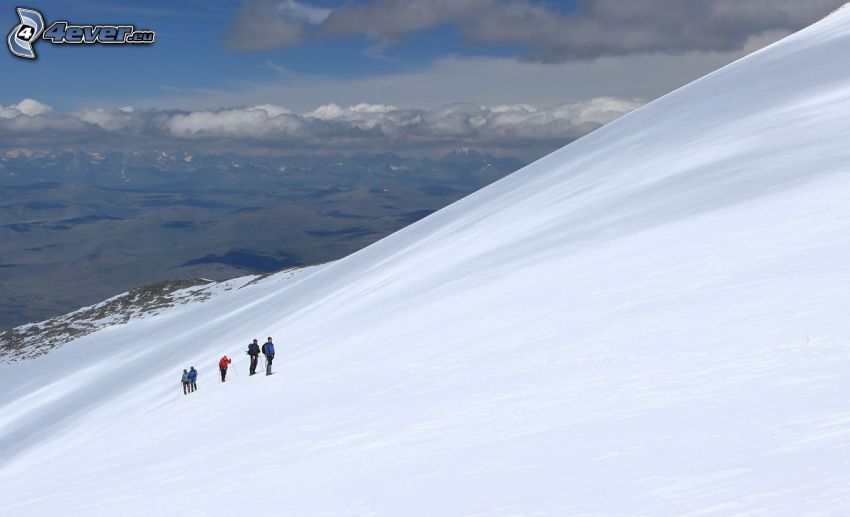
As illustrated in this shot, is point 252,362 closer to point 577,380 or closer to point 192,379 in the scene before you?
point 192,379

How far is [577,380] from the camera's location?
38.9 ft

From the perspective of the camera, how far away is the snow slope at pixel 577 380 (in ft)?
27.0

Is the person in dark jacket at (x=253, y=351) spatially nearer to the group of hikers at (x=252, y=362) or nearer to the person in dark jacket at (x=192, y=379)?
the group of hikers at (x=252, y=362)

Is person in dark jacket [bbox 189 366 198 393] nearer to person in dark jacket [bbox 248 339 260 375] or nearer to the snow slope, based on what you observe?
the snow slope

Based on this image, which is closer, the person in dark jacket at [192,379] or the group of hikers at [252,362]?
the group of hikers at [252,362]

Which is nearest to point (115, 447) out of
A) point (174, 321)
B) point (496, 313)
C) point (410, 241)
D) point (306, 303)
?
point (496, 313)

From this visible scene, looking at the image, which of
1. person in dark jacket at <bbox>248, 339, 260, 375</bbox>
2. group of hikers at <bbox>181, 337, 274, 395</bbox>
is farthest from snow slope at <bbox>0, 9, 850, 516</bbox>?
person in dark jacket at <bbox>248, 339, 260, 375</bbox>

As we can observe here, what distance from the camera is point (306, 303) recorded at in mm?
41406

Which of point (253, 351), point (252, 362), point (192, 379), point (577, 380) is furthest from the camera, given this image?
point (192, 379)

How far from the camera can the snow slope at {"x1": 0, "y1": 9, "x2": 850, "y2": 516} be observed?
822cm

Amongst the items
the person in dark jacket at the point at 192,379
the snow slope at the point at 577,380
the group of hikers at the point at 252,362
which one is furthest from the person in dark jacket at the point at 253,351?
the person in dark jacket at the point at 192,379

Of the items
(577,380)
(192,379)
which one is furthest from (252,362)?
(577,380)

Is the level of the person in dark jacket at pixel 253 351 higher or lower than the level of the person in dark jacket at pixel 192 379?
higher

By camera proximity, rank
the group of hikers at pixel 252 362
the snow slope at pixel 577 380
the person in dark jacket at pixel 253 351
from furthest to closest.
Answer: the person in dark jacket at pixel 253 351 < the group of hikers at pixel 252 362 < the snow slope at pixel 577 380
